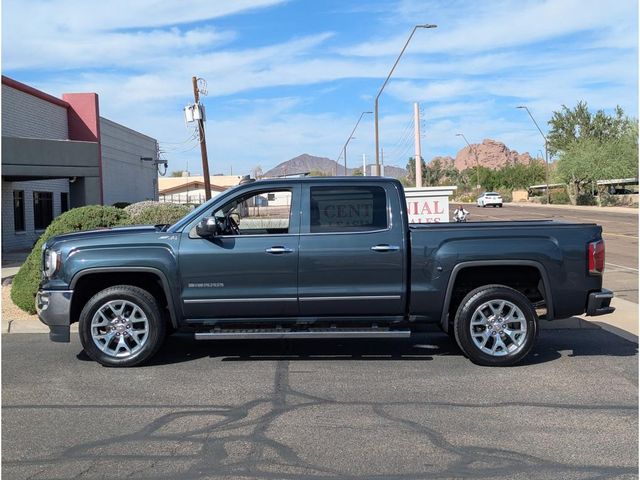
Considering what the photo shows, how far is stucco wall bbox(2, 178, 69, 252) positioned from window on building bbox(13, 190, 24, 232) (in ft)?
0.46

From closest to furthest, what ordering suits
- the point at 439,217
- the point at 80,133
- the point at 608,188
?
the point at 439,217
the point at 80,133
the point at 608,188

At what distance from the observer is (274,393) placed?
21.0 ft

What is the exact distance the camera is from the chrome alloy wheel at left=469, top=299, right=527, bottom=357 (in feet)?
23.9

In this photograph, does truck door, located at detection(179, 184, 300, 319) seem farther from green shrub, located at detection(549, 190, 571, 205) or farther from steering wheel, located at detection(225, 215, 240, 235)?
green shrub, located at detection(549, 190, 571, 205)

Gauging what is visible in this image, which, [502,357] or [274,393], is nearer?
[274,393]

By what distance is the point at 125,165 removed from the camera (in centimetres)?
3481

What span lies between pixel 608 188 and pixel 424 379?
71178mm

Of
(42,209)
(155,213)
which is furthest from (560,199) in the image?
(155,213)

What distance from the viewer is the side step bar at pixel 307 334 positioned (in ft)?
23.5

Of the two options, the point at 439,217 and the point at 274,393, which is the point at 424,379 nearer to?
the point at 274,393

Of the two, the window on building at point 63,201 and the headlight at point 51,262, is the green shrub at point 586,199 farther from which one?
the headlight at point 51,262

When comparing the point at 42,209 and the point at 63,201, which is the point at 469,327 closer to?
the point at 42,209

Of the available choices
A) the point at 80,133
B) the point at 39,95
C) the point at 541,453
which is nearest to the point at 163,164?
the point at 80,133

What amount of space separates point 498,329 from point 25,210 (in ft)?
70.1
